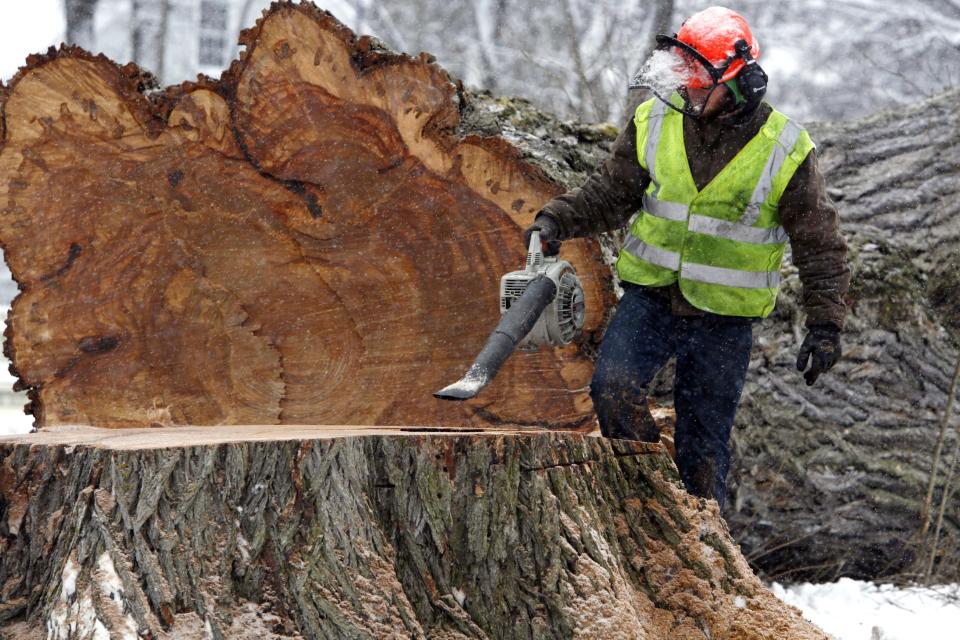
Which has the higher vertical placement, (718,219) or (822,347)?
(718,219)

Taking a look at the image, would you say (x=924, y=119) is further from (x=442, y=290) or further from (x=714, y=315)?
(x=442, y=290)

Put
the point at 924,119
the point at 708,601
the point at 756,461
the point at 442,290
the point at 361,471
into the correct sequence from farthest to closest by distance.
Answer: the point at 924,119, the point at 756,461, the point at 442,290, the point at 708,601, the point at 361,471

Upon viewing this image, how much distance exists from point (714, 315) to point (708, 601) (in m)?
1.01

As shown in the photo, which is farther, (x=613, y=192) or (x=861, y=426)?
(x=861, y=426)

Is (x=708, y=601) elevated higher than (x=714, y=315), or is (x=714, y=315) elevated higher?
(x=714, y=315)

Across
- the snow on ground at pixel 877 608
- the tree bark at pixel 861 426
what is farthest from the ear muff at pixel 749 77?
the snow on ground at pixel 877 608

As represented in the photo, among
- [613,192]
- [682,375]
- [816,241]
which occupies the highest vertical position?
[613,192]

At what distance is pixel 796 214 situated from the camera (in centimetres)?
327

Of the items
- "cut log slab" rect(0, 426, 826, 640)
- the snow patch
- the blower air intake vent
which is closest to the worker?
the snow patch

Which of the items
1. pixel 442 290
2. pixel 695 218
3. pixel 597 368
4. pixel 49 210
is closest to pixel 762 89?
pixel 695 218

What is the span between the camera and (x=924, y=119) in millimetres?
5246

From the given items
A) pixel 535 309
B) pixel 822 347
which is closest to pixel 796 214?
pixel 822 347

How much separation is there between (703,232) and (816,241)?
1.13ft

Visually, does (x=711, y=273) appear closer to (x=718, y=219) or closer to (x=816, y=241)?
(x=718, y=219)
